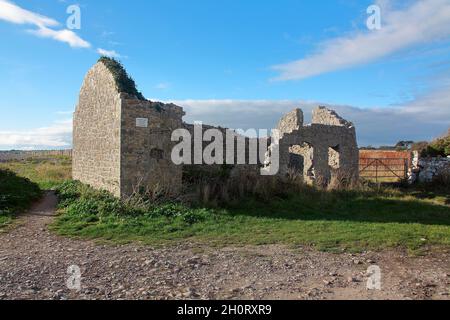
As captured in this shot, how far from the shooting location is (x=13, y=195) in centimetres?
1310

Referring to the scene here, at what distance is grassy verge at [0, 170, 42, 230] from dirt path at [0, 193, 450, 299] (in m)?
3.04

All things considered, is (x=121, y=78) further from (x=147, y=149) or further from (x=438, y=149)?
(x=438, y=149)

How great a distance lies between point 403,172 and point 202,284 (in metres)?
21.6

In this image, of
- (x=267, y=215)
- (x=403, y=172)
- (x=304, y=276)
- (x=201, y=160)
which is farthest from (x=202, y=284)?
(x=403, y=172)

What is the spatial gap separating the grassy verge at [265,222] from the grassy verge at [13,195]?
1109 millimetres

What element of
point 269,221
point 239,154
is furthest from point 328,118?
point 269,221

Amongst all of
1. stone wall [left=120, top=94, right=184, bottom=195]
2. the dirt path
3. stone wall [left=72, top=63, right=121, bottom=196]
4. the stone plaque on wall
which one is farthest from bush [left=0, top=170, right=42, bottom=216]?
the stone plaque on wall

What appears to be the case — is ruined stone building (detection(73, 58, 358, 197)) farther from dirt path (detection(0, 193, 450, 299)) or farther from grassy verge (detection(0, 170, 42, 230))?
dirt path (detection(0, 193, 450, 299))

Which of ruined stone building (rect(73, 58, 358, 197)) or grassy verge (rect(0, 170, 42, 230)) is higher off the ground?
ruined stone building (rect(73, 58, 358, 197))

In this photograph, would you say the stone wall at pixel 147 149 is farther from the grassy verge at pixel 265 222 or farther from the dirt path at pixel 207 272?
the dirt path at pixel 207 272

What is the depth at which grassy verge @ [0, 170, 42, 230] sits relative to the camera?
1128 cm

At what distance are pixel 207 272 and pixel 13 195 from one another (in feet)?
30.8

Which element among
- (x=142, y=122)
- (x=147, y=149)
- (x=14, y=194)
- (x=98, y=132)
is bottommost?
(x=14, y=194)

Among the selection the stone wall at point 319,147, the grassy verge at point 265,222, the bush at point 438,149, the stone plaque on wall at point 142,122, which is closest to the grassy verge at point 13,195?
the grassy verge at point 265,222
